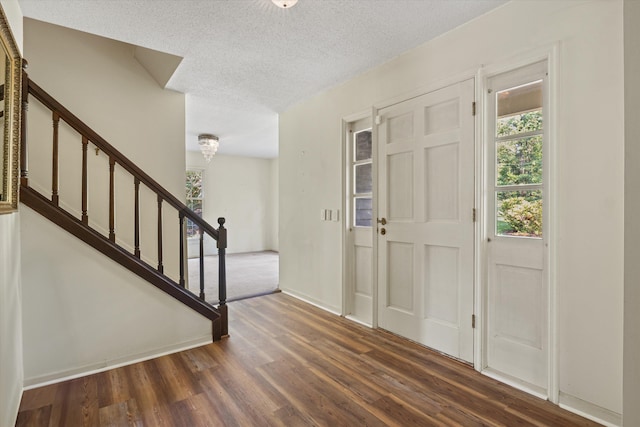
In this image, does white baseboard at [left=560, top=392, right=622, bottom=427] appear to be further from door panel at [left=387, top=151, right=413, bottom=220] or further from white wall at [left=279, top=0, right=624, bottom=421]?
door panel at [left=387, top=151, right=413, bottom=220]

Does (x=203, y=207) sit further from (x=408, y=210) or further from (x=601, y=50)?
(x=601, y=50)

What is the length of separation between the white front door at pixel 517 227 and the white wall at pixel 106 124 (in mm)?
3270

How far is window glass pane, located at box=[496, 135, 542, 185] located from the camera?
201cm

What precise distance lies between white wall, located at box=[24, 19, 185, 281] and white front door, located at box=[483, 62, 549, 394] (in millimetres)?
3270

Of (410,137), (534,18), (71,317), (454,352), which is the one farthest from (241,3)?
(454,352)

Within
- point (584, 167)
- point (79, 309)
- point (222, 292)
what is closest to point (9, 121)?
point (79, 309)

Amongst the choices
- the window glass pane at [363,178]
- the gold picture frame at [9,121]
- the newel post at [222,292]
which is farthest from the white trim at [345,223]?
the gold picture frame at [9,121]

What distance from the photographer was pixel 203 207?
25.1ft

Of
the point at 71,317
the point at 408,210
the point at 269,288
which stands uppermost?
the point at 408,210

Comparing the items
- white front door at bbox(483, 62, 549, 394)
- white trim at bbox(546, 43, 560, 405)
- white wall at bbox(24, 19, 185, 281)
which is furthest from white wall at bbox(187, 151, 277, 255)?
white trim at bbox(546, 43, 560, 405)

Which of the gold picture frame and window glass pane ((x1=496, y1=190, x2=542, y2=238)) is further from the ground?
the gold picture frame

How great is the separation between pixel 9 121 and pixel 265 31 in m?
1.68

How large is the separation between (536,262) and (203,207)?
7.03 m

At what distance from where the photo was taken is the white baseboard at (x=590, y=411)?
5.50ft
